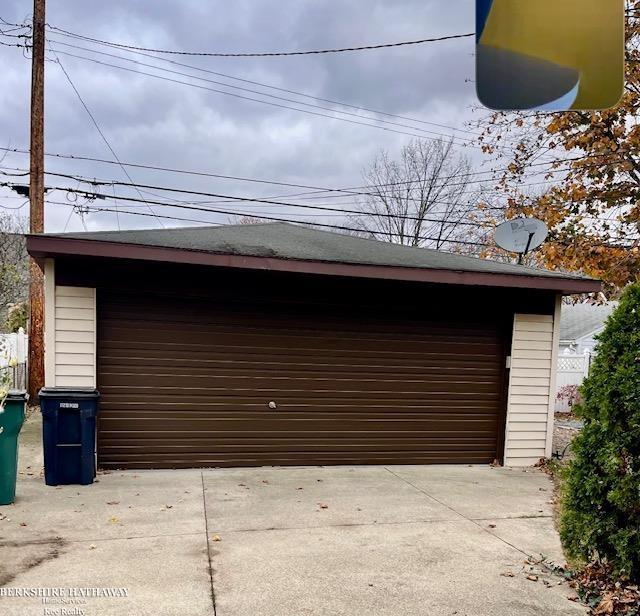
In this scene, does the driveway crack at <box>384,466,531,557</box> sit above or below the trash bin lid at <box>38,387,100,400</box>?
below

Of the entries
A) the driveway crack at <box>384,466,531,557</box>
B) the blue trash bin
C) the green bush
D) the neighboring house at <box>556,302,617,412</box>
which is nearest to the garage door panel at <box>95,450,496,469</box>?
the driveway crack at <box>384,466,531,557</box>

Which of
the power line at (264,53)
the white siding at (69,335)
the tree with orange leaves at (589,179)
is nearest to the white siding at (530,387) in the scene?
the tree with orange leaves at (589,179)

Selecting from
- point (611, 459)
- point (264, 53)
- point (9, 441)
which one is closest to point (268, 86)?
point (264, 53)

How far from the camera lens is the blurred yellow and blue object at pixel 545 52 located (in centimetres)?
118

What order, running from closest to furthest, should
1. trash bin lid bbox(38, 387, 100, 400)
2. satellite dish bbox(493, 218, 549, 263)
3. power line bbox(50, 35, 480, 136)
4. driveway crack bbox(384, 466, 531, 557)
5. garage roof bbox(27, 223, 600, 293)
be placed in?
driveway crack bbox(384, 466, 531, 557)
trash bin lid bbox(38, 387, 100, 400)
garage roof bbox(27, 223, 600, 293)
satellite dish bbox(493, 218, 549, 263)
power line bbox(50, 35, 480, 136)

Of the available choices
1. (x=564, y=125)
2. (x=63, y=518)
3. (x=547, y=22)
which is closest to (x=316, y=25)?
(x=564, y=125)

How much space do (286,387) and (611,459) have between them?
4.12m

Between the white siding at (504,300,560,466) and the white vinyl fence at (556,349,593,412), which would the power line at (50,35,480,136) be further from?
the white vinyl fence at (556,349,593,412)

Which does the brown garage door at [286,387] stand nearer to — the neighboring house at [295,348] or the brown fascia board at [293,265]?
the neighboring house at [295,348]

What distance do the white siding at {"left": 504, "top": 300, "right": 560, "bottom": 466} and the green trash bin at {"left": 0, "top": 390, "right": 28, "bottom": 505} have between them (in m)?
5.96

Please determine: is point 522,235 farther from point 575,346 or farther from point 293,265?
point 575,346

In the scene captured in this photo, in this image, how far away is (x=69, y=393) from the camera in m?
5.43

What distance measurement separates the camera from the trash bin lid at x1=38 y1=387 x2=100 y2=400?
5371mm

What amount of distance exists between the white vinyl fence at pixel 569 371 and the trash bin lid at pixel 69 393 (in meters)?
11.4
